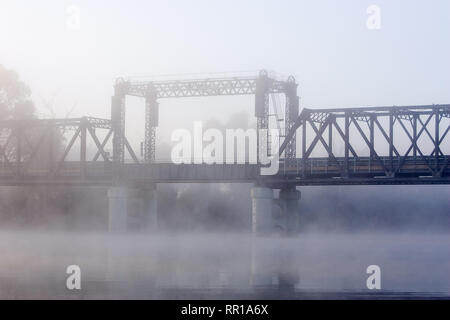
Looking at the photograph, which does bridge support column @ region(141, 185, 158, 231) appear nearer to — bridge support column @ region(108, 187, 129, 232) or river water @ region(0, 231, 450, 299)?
bridge support column @ region(108, 187, 129, 232)

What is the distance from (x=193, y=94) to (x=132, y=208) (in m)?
14.0

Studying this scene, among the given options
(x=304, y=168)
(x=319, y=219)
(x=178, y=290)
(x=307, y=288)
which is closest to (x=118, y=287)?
(x=178, y=290)

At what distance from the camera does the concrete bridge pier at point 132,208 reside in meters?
71.5

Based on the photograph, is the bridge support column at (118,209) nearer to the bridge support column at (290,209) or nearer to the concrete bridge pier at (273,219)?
the concrete bridge pier at (273,219)

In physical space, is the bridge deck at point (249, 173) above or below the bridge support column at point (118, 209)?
above

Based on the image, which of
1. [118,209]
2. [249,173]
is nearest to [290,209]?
[249,173]

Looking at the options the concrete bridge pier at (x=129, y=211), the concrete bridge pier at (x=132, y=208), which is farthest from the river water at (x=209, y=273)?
the concrete bridge pier at (x=132, y=208)

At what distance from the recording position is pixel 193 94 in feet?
227

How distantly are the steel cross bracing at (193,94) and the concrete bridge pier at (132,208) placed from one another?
12.4 feet

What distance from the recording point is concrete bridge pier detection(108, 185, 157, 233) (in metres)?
71.5

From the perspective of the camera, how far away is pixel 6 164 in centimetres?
8019

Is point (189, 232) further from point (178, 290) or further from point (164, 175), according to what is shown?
point (178, 290)

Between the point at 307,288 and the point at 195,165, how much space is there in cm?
4523

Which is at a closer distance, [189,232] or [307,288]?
[307,288]
